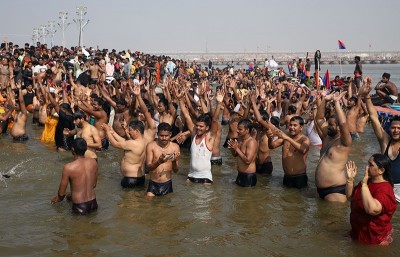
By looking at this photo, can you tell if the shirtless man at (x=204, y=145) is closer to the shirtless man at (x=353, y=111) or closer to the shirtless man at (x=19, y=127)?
the shirtless man at (x=353, y=111)

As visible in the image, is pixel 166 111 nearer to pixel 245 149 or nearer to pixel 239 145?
pixel 239 145

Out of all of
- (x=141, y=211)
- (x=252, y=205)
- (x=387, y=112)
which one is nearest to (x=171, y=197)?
(x=141, y=211)

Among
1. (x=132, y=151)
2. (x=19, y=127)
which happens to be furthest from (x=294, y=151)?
(x=19, y=127)

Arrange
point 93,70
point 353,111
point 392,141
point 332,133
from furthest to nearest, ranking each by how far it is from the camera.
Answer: point 93,70
point 353,111
point 332,133
point 392,141

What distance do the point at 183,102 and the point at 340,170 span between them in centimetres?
385

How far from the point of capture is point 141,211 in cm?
717

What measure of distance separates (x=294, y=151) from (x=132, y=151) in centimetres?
273

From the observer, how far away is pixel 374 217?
5.41 m

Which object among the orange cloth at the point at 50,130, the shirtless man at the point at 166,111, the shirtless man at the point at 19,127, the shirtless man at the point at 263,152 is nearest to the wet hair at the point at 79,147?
the shirtless man at the point at 263,152

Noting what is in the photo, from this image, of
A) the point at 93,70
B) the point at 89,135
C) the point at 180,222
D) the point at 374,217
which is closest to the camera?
the point at 374,217

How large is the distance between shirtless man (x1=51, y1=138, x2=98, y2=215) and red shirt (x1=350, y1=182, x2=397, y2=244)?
336cm

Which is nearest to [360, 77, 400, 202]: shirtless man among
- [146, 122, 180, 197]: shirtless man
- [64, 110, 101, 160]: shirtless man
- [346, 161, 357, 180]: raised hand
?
[346, 161, 357, 180]: raised hand

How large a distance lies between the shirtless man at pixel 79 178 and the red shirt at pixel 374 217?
3357 mm

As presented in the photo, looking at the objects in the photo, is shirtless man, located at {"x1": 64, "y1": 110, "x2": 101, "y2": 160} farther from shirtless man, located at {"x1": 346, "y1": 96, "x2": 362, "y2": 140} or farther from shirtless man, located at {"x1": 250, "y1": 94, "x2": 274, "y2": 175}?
shirtless man, located at {"x1": 346, "y1": 96, "x2": 362, "y2": 140}
